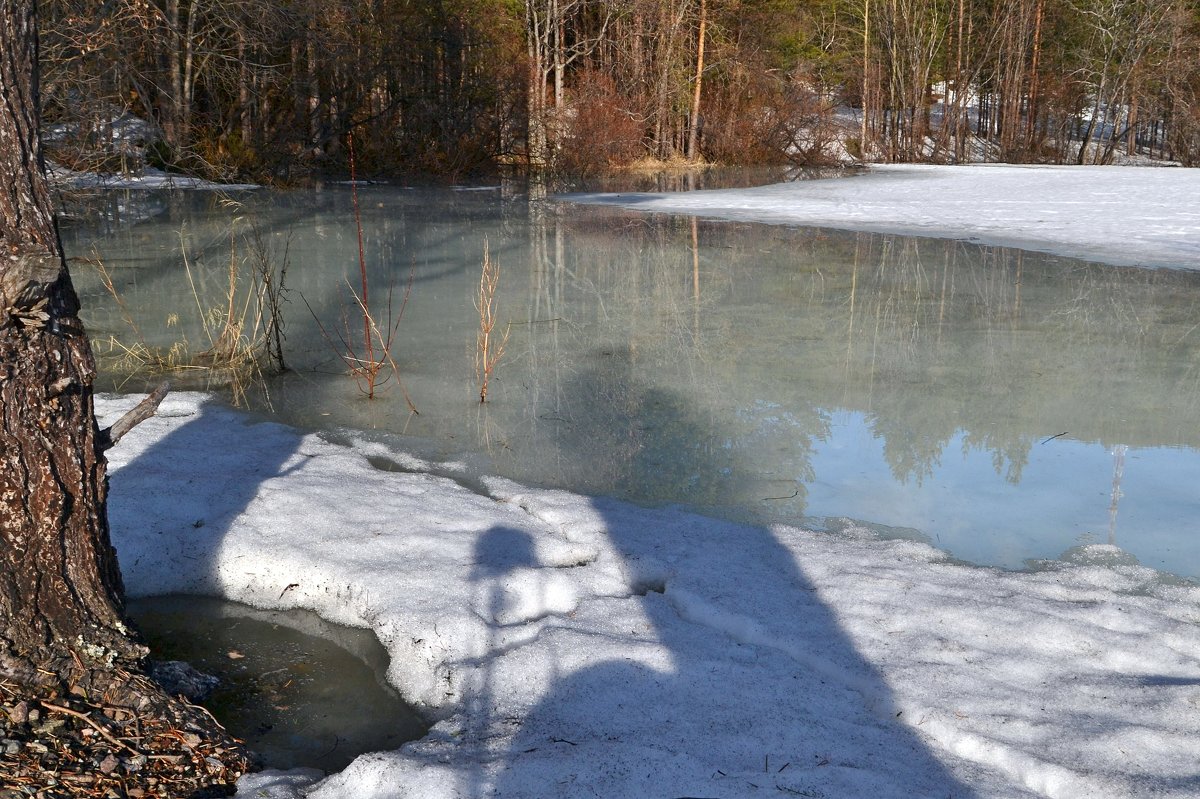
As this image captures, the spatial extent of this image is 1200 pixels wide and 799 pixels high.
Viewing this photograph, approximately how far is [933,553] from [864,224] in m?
9.74

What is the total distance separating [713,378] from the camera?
18.5 ft

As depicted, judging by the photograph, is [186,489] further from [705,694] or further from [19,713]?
[705,694]

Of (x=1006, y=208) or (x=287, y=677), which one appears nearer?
(x=287, y=677)

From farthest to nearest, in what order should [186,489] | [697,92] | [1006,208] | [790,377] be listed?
[697,92] < [1006,208] < [790,377] < [186,489]

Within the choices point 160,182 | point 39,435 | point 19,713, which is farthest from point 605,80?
point 19,713

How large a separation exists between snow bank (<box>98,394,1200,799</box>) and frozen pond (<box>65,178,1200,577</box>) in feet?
1.27

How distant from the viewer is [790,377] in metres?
5.64

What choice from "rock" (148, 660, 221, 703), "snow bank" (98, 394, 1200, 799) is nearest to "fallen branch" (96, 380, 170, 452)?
"rock" (148, 660, 221, 703)

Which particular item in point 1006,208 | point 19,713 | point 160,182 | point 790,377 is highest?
point 160,182

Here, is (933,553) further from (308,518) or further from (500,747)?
(308,518)

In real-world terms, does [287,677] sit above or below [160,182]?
below

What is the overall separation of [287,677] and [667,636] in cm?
104

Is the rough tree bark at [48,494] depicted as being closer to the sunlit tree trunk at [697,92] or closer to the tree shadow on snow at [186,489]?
the tree shadow on snow at [186,489]

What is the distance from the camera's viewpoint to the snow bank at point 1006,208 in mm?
10719
